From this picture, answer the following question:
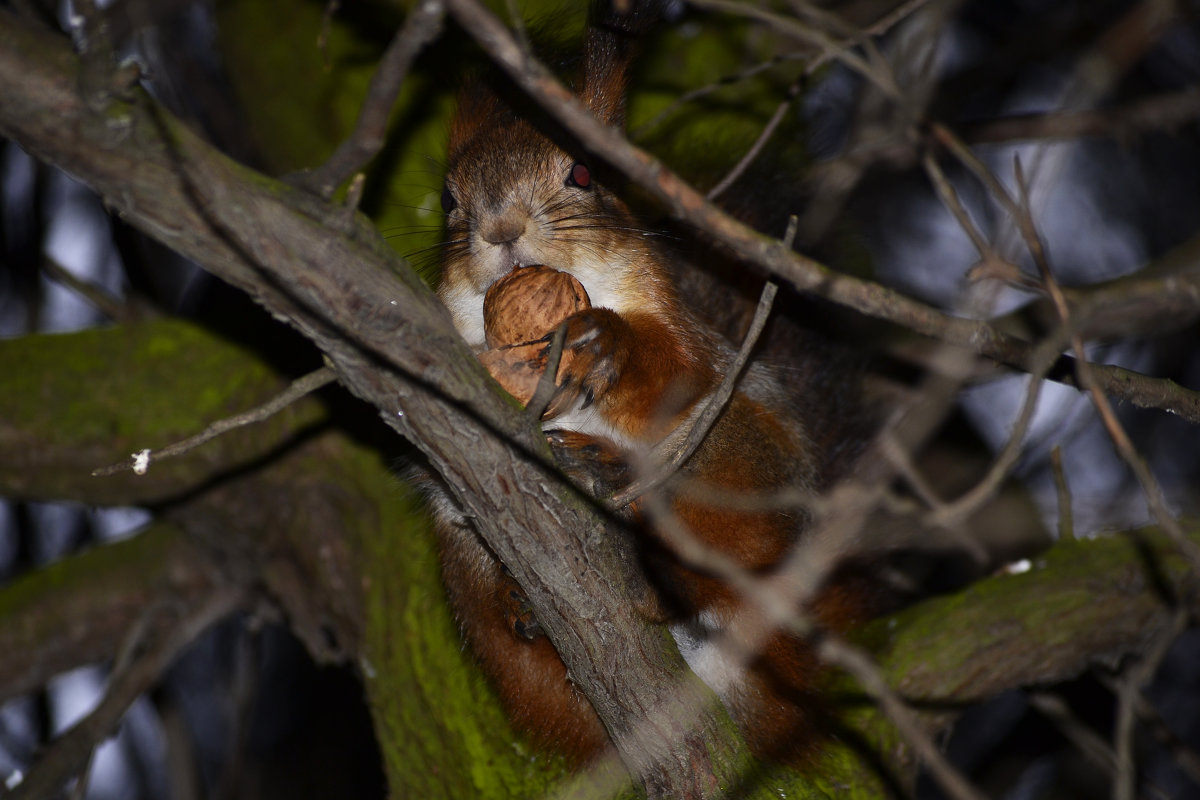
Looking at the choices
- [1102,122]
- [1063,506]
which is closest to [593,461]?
[1063,506]

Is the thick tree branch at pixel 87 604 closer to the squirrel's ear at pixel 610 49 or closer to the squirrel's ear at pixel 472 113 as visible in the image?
the squirrel's ear at pixel 472 113

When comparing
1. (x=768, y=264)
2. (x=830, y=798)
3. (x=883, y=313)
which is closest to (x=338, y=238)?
(x=768, y=264)

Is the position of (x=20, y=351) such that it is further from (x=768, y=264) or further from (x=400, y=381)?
(x=768, y=264)

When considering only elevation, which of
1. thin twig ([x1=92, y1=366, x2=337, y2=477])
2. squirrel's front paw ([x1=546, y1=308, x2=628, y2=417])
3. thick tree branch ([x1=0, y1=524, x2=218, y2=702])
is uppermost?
squirrel's front paw ([x1=546, y1=308, x2=628, y2=417])

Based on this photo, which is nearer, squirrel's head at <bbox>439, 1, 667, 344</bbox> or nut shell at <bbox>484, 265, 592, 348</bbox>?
nut shell at <bbox>484, 265, 592, 348</bbox>

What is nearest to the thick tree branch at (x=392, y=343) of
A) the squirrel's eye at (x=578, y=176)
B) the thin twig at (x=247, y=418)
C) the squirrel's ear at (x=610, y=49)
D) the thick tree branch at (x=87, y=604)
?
the thin twig at (x=247, y=418)

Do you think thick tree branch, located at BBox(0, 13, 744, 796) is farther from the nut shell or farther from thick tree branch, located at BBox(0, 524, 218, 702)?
thick tree branch, located at BBox(0, 524, 218, 702)

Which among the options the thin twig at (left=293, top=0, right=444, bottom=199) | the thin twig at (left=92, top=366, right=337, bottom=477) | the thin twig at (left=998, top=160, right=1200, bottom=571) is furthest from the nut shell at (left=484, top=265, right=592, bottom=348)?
the thin twig at (left=998, top=160, right=1200, bottom=571)
